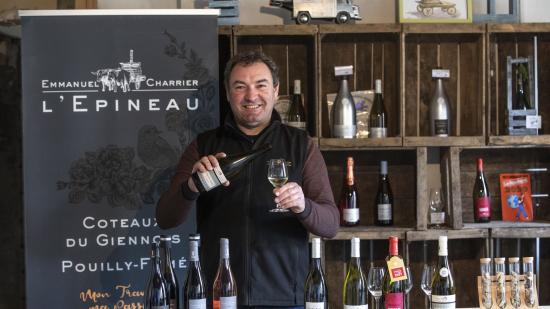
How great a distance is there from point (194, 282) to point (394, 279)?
0.52m

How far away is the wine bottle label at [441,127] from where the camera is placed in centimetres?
373

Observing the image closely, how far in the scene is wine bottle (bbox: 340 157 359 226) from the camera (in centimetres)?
374

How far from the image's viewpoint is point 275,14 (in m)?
3.90

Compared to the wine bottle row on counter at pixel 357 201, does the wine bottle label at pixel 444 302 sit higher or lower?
lower

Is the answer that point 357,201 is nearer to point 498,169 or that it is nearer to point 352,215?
point 352,215

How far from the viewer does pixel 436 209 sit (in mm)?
3850

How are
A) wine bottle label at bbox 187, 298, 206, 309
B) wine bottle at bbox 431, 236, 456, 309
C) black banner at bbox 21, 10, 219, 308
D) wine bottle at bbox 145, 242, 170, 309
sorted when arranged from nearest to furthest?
wine bottle label at bbox 187, 298, 206, 309 → wine bottle at bbox 145, 242, 170, 309 → wine bottle at bbox 431, 236, 456, 309 → black banner at bbox 21, 10, 219, 308

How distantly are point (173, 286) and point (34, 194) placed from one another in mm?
1269

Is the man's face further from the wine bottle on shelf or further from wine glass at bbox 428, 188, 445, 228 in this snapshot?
wine glass at bbox 428, 188, 445, 228

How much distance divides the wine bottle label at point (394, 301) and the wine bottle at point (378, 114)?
165 centimetres

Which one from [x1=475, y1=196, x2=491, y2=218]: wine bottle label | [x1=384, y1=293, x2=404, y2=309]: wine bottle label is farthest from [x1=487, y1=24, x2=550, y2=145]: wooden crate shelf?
[x1=384, y1=293, x2=404, y2=309]: wine bottle label

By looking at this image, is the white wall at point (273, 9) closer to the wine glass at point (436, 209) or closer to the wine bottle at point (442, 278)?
the wine glass at point (436, 209)

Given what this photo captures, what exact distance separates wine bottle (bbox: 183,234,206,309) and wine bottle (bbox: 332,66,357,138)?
167 centimetres

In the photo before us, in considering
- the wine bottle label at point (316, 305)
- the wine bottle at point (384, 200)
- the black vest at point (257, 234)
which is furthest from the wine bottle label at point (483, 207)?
the wine bottle label at point (316, 305)
